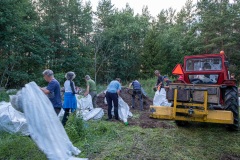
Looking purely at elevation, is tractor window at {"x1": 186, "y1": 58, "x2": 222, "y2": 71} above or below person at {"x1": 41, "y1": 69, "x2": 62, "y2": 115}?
above

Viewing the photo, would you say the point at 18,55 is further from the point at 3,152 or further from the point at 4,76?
the point at 3,152

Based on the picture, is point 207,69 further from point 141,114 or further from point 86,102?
point 86,102

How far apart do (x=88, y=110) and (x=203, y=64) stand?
409cm

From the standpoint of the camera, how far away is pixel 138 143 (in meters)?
4.57

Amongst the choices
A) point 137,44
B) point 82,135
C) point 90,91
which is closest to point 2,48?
point 90,91

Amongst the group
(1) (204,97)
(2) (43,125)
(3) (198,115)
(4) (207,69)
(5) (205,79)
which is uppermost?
(4) (207,69)

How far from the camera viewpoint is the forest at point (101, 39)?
15.1m

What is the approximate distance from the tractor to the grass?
1.45 ft

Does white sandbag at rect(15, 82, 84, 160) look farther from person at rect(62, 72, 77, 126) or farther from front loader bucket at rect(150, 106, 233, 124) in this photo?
front loader bucket at rect(150, 106, 233, 124)

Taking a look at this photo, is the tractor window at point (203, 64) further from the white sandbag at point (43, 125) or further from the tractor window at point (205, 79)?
the white sandbag at point (43, 125)

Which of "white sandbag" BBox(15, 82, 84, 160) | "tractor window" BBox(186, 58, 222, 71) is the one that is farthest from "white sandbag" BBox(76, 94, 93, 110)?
"white sandbag" BBox(15, 82, 84, 160)

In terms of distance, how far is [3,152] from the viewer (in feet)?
13.2

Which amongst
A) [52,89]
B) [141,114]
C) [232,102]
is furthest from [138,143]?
[141,114]

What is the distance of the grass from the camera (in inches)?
155
